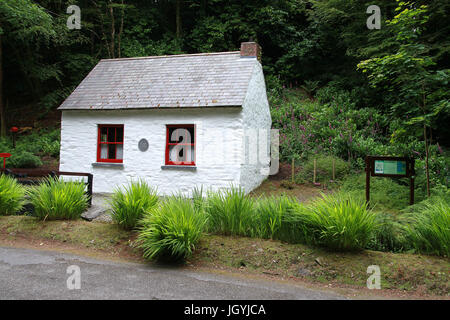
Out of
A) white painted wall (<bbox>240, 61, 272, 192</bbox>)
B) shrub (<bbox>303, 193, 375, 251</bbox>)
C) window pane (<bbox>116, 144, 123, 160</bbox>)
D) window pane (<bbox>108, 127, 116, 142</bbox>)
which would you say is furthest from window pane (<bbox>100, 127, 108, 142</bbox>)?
shrub (<bbox>303, 193, 375, 251</bbox>)

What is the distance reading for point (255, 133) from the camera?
41.5ft

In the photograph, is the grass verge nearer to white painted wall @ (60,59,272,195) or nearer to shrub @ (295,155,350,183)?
white painted wall @ (60,59,272,195)

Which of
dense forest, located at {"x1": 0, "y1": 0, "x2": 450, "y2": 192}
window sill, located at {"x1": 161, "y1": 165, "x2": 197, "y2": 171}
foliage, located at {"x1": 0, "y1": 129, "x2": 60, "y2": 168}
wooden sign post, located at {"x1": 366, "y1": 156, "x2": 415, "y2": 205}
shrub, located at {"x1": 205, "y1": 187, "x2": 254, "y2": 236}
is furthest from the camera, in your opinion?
dense forest, located at {"x1": 0, "y1": 0, "x2": 450, "y2": 192}

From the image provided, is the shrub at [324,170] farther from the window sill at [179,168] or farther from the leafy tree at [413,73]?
the leafy tree at [413,73]

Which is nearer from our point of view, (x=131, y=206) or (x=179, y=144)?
(x=131, y=206)

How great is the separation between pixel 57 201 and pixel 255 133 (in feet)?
24.3

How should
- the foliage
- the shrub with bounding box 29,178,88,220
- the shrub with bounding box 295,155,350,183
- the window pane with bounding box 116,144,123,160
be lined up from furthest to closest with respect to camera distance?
the foliage < the shrub with bounding box 295,155,350,183 < the window pane with bounding box 116,144,123,160 < the shrub with bounding box 29,178,88,220

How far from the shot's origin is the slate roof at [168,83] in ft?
37.5

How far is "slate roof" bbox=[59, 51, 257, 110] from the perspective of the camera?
1144 cm

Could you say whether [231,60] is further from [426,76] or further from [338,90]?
[338,90]

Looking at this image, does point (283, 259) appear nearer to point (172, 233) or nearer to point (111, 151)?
point (172, 233)

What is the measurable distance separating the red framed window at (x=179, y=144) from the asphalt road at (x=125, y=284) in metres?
6.35

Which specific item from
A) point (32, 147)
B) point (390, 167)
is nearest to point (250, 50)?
point (390, 167)

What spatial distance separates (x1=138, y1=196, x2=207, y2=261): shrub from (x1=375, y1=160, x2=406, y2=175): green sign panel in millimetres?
4682
